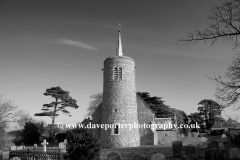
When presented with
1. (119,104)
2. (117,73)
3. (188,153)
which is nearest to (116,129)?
(119,104)

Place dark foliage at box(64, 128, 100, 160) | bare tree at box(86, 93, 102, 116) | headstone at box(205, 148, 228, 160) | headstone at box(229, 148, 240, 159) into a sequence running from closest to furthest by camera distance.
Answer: headstone at box(229, 148, 240, 159) < headstone at box(205, 148, 228, 160) < dark foliage at box(64, 128, 100, 160) < bare tree at box(86, 93, 102, 116)

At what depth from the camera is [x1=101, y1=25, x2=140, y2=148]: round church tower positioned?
20.1 metres

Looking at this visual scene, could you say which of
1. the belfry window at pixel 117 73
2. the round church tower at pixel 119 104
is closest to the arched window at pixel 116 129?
the round church tower at pixel 119 104

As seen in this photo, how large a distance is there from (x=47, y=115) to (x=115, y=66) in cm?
2102

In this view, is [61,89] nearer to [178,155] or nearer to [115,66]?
[115,66]

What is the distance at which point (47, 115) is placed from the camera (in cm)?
3553

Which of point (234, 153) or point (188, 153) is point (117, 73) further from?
point (234, 153)

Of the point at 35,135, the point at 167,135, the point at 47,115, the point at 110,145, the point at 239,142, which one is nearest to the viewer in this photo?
the point at 239,142

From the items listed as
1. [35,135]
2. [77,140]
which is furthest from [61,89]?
[77,140]

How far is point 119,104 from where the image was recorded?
20.5 meters

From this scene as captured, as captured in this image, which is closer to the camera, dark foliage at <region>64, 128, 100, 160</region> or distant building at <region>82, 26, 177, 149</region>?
dark foliage at <region>64, 128, 100, 160</region>

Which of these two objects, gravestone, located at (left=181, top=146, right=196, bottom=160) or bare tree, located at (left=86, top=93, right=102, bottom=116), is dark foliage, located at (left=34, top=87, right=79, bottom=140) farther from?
gravestone, located at (left=181, top=146, right=196, bottom=160)

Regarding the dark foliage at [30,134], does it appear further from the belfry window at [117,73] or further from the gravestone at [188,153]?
the gravestone at [188,153]

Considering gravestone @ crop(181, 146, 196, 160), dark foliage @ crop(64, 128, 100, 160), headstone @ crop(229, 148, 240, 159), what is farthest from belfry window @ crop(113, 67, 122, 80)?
headstone @ crop(229, 148, 240, 159)
